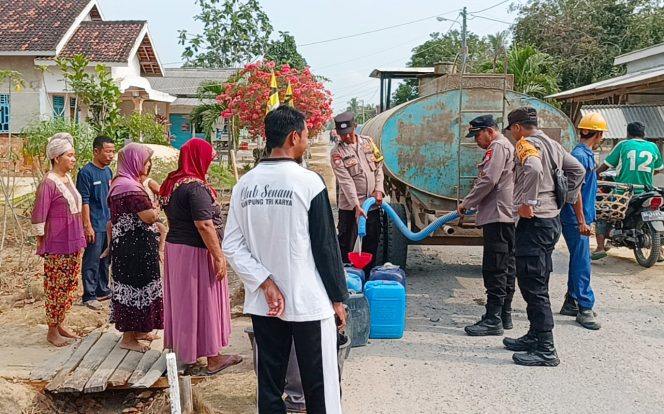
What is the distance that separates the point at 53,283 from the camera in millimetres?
5168

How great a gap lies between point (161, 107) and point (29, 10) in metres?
8.90

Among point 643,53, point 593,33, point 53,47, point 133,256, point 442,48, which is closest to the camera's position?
point 133,256

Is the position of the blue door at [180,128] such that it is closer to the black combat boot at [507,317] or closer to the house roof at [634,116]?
the house roof at [634,116]

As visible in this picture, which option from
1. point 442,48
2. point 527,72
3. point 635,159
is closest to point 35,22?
point 527,72

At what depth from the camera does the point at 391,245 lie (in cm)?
734

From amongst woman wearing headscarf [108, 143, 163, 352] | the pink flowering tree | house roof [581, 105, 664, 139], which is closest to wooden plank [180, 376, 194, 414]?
woman wearing headscarf [108, 143, 163, 352]

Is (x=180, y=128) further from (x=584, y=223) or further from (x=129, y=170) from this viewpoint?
(x=584, y=223)

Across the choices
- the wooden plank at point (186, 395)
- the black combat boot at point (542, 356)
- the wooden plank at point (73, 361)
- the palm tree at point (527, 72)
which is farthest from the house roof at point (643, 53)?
the wooden plank at point (186, 395)

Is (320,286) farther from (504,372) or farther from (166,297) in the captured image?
(504,372)

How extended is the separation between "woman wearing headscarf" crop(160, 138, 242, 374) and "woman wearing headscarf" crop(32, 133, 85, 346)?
122cm

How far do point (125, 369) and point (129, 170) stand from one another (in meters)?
1.46

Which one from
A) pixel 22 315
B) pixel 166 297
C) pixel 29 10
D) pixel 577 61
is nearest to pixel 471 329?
pixel 166 297

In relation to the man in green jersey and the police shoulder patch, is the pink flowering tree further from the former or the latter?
the police shoulder patch

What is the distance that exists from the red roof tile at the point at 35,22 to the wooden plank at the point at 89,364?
50.6 ft
